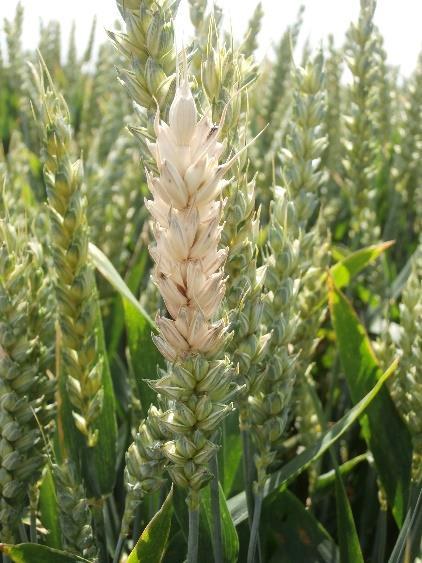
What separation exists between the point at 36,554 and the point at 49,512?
22 cm

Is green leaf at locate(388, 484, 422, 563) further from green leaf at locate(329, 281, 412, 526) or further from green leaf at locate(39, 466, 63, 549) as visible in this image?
green leaf at locate(39, 466, 63, 549)

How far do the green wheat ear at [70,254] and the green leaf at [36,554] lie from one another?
0.20 meters

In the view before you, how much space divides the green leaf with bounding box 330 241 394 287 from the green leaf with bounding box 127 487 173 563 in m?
0.58

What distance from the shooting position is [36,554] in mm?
695

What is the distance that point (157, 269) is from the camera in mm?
513

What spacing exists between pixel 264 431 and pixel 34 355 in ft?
1.03

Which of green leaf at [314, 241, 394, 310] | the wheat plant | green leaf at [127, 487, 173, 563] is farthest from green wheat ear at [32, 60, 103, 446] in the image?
green leaf at [314, 241, 394, 310]

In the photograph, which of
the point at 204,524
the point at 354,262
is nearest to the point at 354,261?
the point at 354,262

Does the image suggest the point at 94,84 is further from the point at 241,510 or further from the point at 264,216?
the point at 241,510

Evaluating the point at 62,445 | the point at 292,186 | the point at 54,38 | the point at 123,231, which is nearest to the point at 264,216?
the point at 123,231

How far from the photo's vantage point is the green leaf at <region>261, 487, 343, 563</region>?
3.01 ft

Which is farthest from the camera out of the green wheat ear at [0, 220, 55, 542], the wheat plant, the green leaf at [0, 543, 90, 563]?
the green wheat ear at [0, 220, 55, 542]

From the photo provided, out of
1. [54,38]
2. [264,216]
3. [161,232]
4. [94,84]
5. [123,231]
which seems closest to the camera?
[161,232]

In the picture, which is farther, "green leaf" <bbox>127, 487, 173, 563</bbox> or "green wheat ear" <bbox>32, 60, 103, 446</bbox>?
"green wheat ear" <bbox>32, 60, 103, 446</bbox>
